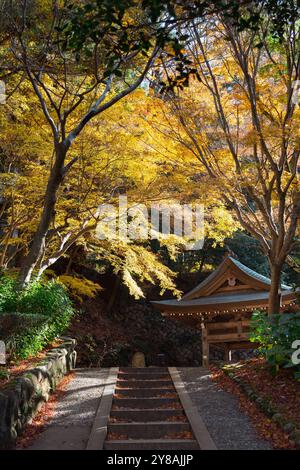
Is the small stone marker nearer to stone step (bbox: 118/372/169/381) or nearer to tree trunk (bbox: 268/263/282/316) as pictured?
stone step (bbox: 118/372/169/381)

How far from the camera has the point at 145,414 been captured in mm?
6418

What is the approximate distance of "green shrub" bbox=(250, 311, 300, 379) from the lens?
6.55 meters

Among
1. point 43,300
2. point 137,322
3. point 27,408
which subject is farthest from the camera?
point 137,322

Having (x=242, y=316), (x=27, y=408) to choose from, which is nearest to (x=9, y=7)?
(x=27, y=408)

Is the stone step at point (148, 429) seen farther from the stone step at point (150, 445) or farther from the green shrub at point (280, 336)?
the green shrub at point (280, 336)

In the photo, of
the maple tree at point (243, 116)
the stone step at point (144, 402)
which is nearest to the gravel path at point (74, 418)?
the stone step at point (144, 402)

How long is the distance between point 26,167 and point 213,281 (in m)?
6.54

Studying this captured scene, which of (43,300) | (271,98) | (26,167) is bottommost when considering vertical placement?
(43,300)

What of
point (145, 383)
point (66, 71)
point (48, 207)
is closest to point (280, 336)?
point (145, 383)

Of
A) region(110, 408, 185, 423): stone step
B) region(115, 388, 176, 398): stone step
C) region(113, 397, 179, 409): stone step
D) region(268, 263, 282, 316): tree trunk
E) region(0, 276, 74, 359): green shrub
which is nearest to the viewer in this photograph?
region(110, 408, 185, 423): stone step

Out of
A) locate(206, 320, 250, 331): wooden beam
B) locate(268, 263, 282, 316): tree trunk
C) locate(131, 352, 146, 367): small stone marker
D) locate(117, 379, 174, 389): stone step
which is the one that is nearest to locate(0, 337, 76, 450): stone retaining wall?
locate(117, 379, 174, 389): stone step

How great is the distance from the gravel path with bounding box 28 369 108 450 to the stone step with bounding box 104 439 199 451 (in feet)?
1.09

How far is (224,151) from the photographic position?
30.7 ft
